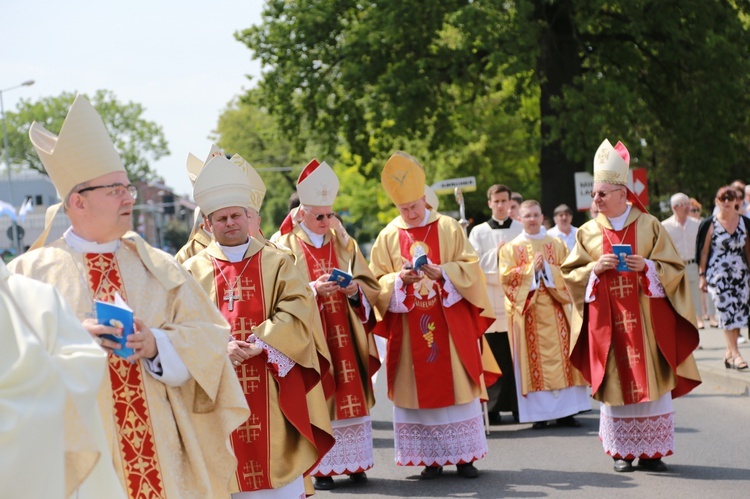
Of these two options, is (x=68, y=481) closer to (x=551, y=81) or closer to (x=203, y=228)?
(x=203, y=228)

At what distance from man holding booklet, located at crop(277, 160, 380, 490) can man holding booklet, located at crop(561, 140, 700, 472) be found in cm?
169

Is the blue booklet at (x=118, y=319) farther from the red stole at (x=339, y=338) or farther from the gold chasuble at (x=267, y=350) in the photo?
the red stole at (x=339, y=338)

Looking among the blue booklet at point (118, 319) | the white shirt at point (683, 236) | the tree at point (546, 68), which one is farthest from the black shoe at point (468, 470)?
the tree at point (546, 68)

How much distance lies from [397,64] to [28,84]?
34280mm

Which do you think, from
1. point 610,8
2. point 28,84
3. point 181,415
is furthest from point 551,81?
point 28,84

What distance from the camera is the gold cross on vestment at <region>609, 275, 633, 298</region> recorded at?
9.10 meters

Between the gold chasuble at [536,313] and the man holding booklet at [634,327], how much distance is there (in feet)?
9.01

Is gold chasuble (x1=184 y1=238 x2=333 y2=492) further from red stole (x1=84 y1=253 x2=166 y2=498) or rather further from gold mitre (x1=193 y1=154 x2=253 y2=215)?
red stole (x1=84 y1=253 x2=166 y2=498)

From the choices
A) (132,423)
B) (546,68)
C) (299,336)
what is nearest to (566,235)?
(299,336)

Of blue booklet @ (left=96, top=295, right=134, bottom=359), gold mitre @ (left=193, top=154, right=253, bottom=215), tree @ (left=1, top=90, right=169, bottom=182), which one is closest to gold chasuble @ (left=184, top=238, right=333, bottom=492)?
gold mitre @ (left=193, top=154, right=253, bottom=215)

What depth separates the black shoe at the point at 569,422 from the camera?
11915 mm

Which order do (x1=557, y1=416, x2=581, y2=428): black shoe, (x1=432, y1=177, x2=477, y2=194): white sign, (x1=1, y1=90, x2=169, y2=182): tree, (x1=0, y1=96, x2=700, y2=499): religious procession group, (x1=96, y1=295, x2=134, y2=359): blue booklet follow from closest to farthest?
(x1=0, y1=96, x2=700, y2=499): religious procession group < (x1=96, y1=295, x2=134, y2=359): blue booklet < (x1=557, y1=416, x2=581, y2=428): black shoe < (x1=432, y1=177, x2=477, y2=194): white sign < (x1=1, y1=90, x2=169, y2=182): tree

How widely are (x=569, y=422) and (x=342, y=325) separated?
141 inches

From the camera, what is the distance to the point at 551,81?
81.2ft
